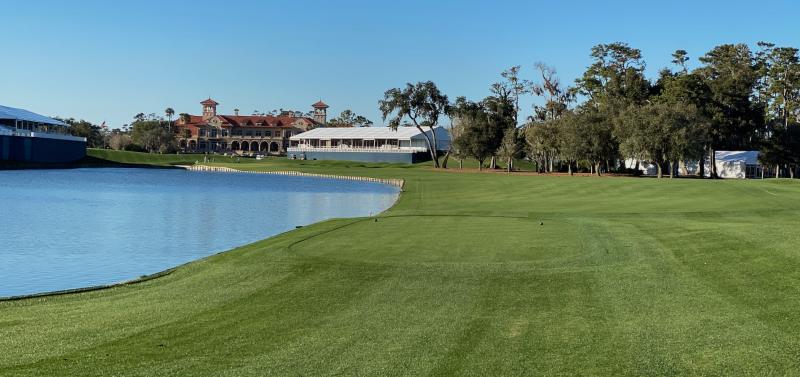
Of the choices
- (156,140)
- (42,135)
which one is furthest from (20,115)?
(156,140)

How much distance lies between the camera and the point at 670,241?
18062 mm

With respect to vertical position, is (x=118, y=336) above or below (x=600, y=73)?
below

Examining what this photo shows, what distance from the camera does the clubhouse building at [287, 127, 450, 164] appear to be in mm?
143750

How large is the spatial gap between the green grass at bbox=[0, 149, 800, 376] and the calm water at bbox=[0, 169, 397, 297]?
4.05m

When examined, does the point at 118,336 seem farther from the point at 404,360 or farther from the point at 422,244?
the point at 422,244

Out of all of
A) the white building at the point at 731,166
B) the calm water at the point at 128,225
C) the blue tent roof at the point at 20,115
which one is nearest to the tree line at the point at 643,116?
the white building at the point at 731,166

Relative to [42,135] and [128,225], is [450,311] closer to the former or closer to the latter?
[128,225]

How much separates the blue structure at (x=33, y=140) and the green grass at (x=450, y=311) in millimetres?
109903

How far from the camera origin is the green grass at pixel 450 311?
8570mm

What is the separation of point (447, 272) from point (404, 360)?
6330 mm

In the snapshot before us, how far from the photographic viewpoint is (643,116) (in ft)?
244

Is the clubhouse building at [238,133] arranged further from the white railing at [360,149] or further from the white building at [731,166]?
the white building at [731,166]

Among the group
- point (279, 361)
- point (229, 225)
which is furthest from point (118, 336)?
point (229, 225)

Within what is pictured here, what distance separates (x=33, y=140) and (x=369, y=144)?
65036mm
